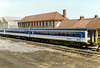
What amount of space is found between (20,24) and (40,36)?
143ft

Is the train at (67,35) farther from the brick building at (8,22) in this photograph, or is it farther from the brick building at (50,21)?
the brick building at (8,22)

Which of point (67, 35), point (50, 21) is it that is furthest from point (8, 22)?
point (67, 35)

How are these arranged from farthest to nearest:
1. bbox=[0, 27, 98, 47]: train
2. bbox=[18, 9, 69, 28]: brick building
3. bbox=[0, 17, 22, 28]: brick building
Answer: bbox=[0, 17, 22, 28]: brick building < bbox=[18, 9, 69, 28]: brick building < bbox=[0, 27, 98, 47]: train

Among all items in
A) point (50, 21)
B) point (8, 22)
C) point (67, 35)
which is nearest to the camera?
point (67, 35)

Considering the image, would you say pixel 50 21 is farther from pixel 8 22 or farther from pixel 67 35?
pixel 8 22

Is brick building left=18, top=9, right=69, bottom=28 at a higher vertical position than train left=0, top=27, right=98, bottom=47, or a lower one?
higher

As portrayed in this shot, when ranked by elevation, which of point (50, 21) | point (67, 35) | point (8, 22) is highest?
point (8, 22)

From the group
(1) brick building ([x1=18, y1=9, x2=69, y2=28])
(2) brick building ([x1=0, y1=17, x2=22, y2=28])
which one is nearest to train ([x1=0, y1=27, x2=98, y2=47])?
(1) brick building ([x1=18, y1=9, x2=69, y2=28])

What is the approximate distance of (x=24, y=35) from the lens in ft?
97.7

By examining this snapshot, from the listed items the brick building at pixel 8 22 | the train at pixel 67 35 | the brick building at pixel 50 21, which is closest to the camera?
the train at pixel 67 35

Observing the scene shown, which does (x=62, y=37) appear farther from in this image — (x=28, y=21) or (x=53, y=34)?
(x=28, y=21)

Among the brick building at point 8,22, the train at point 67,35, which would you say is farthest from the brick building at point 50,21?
the brick building at point 8,22

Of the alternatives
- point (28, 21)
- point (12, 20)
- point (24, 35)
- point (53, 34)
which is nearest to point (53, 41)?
point (53, 34)

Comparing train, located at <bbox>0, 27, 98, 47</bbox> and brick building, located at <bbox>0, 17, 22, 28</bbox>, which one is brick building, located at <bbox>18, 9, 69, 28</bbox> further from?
brick building, located at <bbox>0, 17, 22, 28</bbox>
